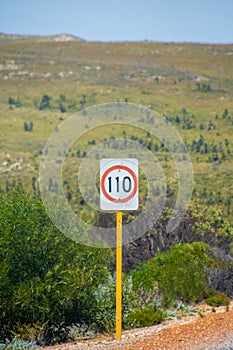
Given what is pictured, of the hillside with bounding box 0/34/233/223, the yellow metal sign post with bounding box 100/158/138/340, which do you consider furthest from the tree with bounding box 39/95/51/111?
the yellow metal sign post with bounding box 100/158/138/340

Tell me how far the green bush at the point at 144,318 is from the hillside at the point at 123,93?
28010 millimetres

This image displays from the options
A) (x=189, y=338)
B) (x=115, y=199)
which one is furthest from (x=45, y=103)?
(x=189, y=338)

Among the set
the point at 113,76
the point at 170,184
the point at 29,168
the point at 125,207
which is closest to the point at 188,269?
the point at 125,207

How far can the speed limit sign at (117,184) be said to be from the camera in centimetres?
1123

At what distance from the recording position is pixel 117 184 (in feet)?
37.0

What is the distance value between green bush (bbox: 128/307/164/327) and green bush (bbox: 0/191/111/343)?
85 cm

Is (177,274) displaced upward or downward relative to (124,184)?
downward

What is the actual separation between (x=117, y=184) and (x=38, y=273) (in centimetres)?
406

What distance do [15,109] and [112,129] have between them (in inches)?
597

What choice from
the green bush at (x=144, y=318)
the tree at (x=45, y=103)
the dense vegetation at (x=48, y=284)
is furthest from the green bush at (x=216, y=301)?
the tree at (x=45, y=103)

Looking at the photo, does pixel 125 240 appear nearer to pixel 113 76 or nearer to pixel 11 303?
pixel 11 303

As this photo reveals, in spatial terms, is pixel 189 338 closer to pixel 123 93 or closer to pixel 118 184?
pixel 118 184

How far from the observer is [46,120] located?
76.0 metres

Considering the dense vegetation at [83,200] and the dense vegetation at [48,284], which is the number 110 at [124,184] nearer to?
the dense vegetation at [83,200]
